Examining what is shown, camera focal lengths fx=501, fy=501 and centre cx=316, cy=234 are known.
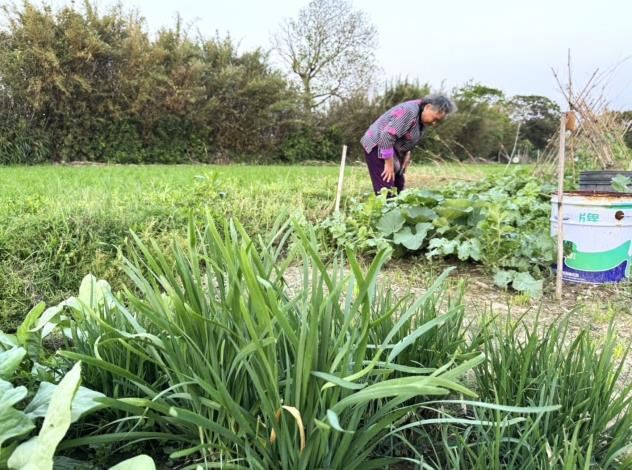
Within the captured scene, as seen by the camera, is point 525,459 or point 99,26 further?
point 99,26

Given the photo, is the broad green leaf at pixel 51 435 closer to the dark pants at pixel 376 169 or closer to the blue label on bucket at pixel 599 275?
the blue label on bucket at pixel 599 275

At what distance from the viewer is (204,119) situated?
13008 millimetres

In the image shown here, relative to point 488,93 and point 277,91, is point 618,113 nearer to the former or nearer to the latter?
point 277,91

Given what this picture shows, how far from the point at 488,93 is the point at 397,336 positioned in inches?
1369

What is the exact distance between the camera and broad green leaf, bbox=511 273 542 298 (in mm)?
2806

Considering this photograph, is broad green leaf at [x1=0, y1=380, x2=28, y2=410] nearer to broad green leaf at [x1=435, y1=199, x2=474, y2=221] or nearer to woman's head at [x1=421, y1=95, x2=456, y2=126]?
broad green leaf at [x1=435, y1=199, x2=474, y2=221]

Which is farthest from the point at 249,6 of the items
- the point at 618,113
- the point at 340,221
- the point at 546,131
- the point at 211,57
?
the point at 546,131

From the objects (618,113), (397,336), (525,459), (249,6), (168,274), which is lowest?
(525,459)

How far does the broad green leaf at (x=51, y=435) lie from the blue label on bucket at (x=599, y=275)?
123 inches

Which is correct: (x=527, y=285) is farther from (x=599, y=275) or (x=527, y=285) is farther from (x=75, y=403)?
(x=75, y=403)

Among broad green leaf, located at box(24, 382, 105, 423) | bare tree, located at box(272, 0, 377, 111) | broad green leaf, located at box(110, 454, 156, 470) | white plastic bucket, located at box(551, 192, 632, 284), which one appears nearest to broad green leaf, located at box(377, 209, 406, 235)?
white plastic bucket, located at box(551, 192, 632, 284)

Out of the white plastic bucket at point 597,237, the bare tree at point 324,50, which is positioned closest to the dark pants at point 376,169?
the white plastic bucket at point 597,237

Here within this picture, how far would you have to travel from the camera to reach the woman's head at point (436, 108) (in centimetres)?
463

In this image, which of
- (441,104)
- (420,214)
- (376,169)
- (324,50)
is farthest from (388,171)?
(324,50)
